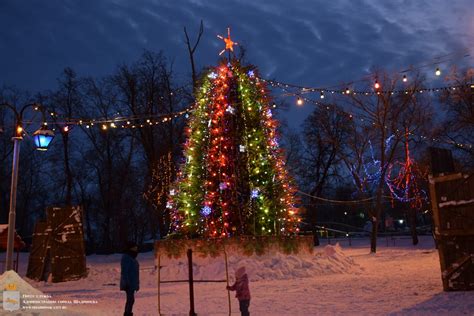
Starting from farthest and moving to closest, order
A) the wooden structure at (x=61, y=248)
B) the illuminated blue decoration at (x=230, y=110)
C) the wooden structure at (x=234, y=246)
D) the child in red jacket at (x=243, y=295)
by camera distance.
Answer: the illuminated blue decoration at (x=230, y=110), the wooden structure at (x=61, y=248), the wooden structure at (x=234, y=246), the child in red jacket at (x=243, y=295)

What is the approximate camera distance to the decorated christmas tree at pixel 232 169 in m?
17.9

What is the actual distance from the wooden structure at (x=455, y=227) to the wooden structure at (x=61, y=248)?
1288 cm

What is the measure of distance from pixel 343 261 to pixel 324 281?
161 inches

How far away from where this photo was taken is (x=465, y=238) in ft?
38.9

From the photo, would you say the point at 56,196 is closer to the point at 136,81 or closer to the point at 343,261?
the point at 136,81

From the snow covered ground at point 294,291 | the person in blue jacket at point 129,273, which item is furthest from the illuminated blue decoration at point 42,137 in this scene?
the person in blue jacket at point 129,273

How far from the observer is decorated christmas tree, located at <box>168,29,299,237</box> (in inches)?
704

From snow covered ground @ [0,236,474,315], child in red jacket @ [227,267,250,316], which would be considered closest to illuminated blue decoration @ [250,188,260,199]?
snow covered ground @ [0,236,474,315]

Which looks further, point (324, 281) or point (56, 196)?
point (56, 196)

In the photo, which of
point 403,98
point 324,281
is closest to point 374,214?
point 403,98

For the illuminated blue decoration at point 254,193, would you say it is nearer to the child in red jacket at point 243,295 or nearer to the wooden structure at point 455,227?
the wooden structure at point 455,227

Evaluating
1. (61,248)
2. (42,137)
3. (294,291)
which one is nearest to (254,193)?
(294,291)

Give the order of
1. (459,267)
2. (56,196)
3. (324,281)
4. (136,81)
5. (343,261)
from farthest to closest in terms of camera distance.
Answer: (56,196) < (136,81) < (343,261) < (324,281) < (459,267)

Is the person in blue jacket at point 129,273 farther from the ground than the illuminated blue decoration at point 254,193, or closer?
closer
